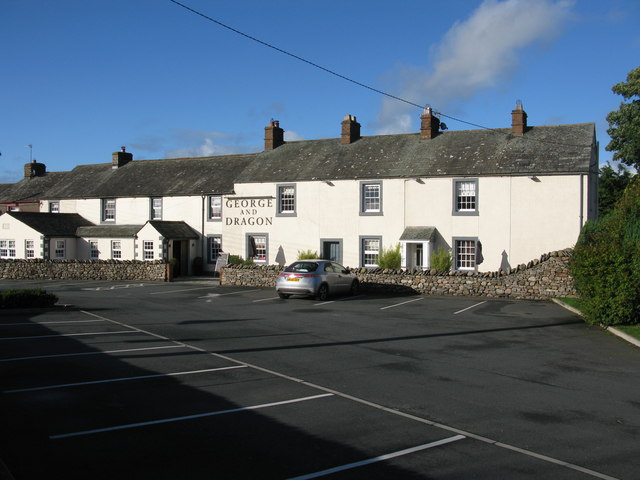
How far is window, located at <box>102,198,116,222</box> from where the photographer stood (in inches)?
1674

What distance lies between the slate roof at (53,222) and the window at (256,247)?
549 inches

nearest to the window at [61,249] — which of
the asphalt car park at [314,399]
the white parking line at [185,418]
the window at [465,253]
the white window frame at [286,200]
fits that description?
the white window frame at [286,200]

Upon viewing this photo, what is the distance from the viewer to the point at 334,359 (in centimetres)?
1204

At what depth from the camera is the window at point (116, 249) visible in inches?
1569

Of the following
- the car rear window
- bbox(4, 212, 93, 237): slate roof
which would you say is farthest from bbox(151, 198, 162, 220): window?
the car rear window

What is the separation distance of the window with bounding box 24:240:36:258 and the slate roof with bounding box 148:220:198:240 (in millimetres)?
9165

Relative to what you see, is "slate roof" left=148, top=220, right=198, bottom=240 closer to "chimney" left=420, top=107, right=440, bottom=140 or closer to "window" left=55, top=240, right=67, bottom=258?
"window" left=55, top=240, right=67, bottom=258

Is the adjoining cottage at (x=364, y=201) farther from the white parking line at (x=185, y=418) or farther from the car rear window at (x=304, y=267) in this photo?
the white parking line at (x=185, y=418)

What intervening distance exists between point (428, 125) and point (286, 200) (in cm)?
916

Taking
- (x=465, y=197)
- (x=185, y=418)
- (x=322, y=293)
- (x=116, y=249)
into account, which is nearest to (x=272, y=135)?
(x=116, y=249)

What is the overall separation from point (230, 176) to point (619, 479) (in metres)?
35.5

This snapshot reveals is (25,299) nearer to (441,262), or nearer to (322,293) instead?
(322,293)

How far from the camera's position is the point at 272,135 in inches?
1528

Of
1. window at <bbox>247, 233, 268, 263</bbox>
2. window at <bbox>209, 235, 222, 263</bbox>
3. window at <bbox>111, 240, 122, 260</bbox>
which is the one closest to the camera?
window at <bbox>247, 233, 268, 263</bbox>
